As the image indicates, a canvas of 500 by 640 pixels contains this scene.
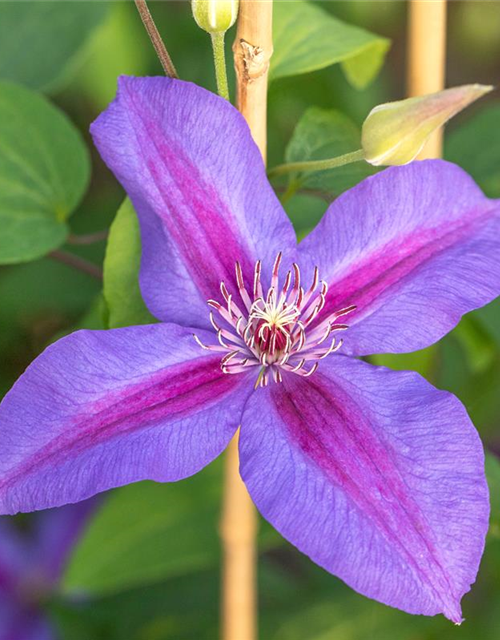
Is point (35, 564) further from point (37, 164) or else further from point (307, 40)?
point (307, 40)

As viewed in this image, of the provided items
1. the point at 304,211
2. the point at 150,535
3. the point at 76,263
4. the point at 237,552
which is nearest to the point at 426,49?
the point at 304,211

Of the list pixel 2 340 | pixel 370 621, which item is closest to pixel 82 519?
pixel 2 340

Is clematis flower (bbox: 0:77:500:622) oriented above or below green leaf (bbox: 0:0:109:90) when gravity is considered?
below

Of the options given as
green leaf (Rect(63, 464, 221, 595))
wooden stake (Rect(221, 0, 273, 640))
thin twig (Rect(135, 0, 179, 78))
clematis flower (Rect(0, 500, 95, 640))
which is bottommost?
clematis flower (Rect(0, 500, 95, 640))

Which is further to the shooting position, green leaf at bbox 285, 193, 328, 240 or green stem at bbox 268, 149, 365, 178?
green leaf at bbox 285, 193, 328, 240

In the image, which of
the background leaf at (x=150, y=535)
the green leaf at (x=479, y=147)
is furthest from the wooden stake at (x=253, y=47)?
the background leaf at (x=150, y=535)

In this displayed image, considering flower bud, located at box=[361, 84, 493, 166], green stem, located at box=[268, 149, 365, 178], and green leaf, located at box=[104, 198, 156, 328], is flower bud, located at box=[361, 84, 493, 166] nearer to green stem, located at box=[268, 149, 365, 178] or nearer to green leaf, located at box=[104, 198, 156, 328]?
green stem, located at box=[268, 149, 365, 178]

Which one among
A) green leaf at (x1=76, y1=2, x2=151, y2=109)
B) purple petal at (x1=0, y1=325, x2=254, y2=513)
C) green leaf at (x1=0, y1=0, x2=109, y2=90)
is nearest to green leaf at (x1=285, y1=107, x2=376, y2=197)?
purple petal at (x1=0, y1=325, x2=254, y2=513)
